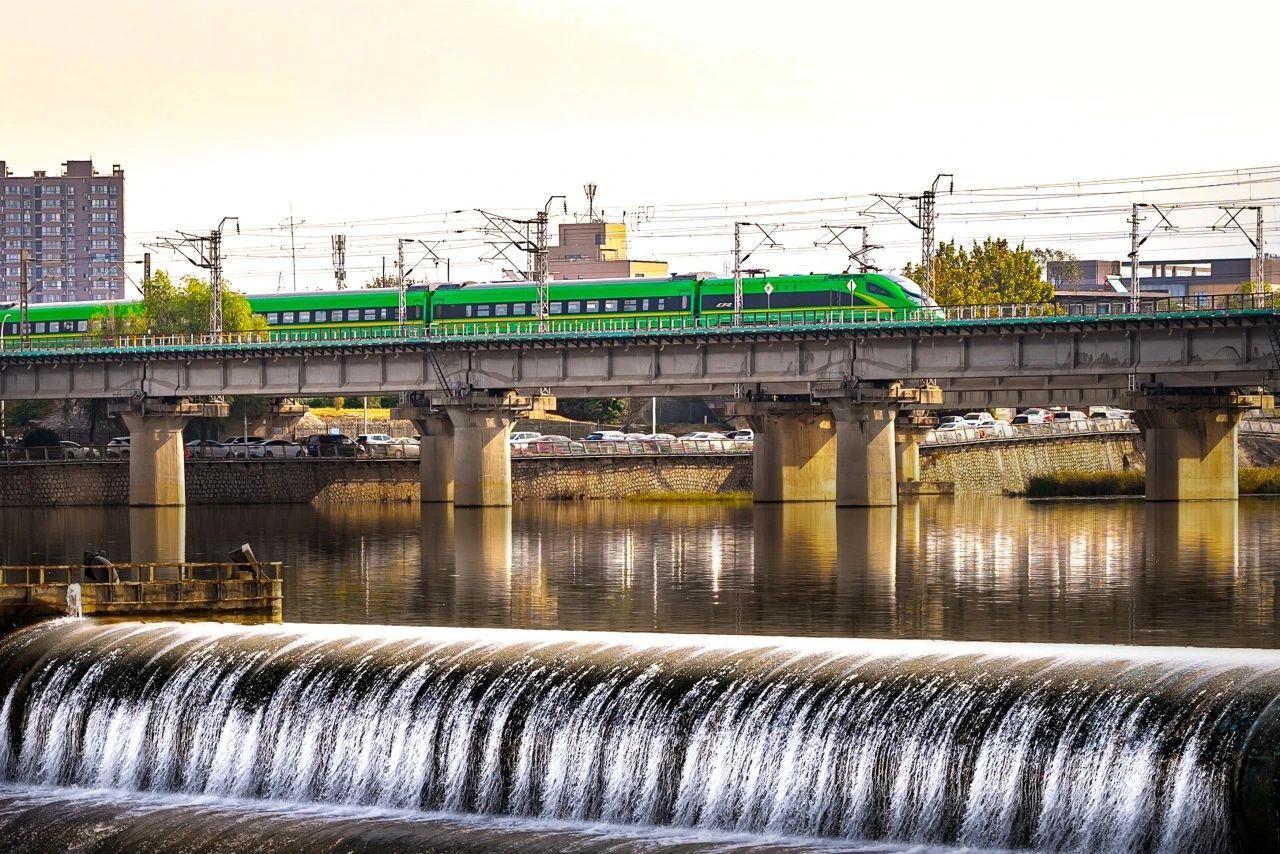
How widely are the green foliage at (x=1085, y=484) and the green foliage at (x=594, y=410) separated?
173 feet

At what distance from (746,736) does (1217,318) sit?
72183 mm

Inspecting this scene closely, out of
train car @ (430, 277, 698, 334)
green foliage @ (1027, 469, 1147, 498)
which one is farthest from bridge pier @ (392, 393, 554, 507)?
green foliage @ (1027, 469, 1147, 498)

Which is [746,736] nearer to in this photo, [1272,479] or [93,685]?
[93,685]

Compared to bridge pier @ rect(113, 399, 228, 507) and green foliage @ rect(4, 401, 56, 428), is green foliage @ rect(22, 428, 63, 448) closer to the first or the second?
green foliage @ rect(4, 401, 56, 428)

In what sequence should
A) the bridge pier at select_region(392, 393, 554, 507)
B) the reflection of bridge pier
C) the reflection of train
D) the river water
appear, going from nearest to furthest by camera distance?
the river water → the reflection of bridge pier → the bridge pier at select_region(392, 393, 554, 507) → the reflection of train

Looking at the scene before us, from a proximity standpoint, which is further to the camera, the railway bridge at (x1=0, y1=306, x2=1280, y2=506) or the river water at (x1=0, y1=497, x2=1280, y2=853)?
the railway bridge at (x1=0, y1=306, x2=1280, y2=506)

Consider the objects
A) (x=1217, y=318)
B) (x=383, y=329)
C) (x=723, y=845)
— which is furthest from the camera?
(x=383, y=329)

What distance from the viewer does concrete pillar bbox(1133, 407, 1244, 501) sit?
11888cm

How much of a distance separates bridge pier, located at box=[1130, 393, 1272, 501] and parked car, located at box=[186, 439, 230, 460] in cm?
5995

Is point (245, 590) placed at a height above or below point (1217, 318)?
below

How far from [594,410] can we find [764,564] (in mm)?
114036

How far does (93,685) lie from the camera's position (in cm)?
4147

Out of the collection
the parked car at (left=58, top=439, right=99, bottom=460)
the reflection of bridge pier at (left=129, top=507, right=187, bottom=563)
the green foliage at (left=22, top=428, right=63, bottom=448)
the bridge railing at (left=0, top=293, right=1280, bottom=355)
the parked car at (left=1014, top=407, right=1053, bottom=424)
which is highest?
the bridge railing at (left=0, top=293, right=1280, bottom=355)

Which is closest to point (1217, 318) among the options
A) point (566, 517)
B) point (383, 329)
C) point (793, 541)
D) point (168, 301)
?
point (793, 541)
